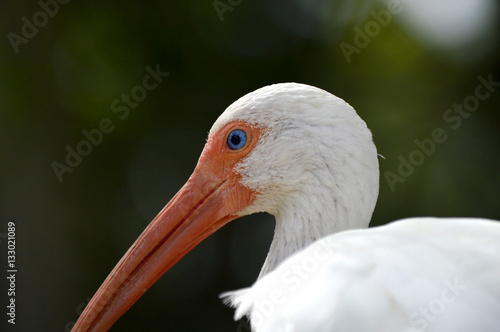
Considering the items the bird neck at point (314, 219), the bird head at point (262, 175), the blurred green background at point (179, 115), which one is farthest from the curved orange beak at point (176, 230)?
the blurred green background at point (179, 115)

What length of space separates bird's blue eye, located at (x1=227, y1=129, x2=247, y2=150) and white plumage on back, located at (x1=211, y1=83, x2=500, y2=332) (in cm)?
13

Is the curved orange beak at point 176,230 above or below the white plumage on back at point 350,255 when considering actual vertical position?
above

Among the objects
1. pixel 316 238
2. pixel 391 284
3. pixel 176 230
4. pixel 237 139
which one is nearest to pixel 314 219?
pixel 316 238

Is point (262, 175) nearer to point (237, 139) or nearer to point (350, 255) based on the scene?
point (237, 139)

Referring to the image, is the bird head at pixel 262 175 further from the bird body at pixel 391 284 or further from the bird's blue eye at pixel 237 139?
the bird body at pixel 391 284

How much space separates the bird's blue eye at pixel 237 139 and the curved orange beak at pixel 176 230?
3 centimetres

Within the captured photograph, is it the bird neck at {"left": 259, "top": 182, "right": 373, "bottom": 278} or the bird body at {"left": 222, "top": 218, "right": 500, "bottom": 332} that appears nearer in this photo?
the bird body at {"left": 222, "top": 218, "right": 500, "bottom": 332}

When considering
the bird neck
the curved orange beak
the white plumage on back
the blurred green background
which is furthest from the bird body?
the blurred green background

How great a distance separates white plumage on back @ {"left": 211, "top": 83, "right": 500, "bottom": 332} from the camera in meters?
1.19

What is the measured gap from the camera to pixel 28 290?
4.79m

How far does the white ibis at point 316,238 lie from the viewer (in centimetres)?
120

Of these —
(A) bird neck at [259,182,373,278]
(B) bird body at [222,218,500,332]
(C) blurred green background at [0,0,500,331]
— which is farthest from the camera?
(C) blurred green background at [0,0,500,331]

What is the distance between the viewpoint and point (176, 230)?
2.20 m

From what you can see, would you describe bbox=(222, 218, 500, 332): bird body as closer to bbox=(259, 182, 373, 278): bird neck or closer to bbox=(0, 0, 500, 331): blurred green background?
bbox=(259, 182, 373, 278): bird neck
